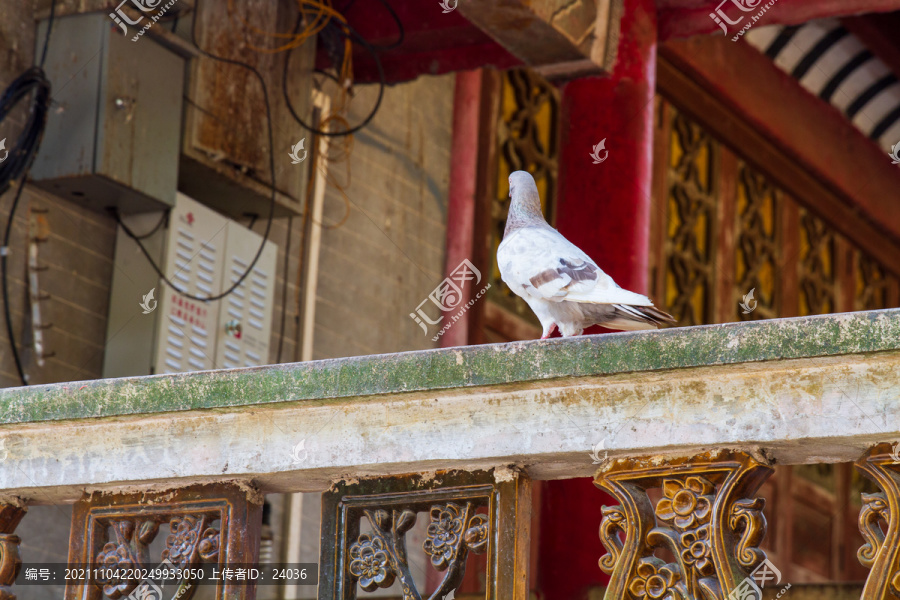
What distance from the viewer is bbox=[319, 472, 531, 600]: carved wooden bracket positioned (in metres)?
2.25

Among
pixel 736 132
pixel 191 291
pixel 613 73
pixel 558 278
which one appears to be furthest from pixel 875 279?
pixel 558 278

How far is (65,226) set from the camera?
5.83 m

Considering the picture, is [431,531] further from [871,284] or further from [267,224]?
[871,284]

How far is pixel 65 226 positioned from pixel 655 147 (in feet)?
15.0

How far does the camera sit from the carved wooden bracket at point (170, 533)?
2445mm

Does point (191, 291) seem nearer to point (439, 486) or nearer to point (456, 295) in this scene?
point (456, 295)

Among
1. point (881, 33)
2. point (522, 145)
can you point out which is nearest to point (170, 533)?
point (522, 145)

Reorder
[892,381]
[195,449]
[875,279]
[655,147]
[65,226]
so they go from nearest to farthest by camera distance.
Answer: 1. [892,381]
2. [195,449]
3. [65,226]
4. [655,147]
5. [875,279]

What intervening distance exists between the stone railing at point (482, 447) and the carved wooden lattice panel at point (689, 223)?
7.29 meters

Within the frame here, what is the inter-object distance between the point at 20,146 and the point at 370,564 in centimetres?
365

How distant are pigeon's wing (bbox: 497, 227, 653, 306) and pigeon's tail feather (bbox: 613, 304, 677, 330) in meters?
0.02

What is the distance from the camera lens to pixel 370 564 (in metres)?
2.34

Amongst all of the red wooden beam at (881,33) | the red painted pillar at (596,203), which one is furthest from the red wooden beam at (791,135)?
the red painted pillar at (596,203)

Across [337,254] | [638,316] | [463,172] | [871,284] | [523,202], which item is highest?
[871,284]
